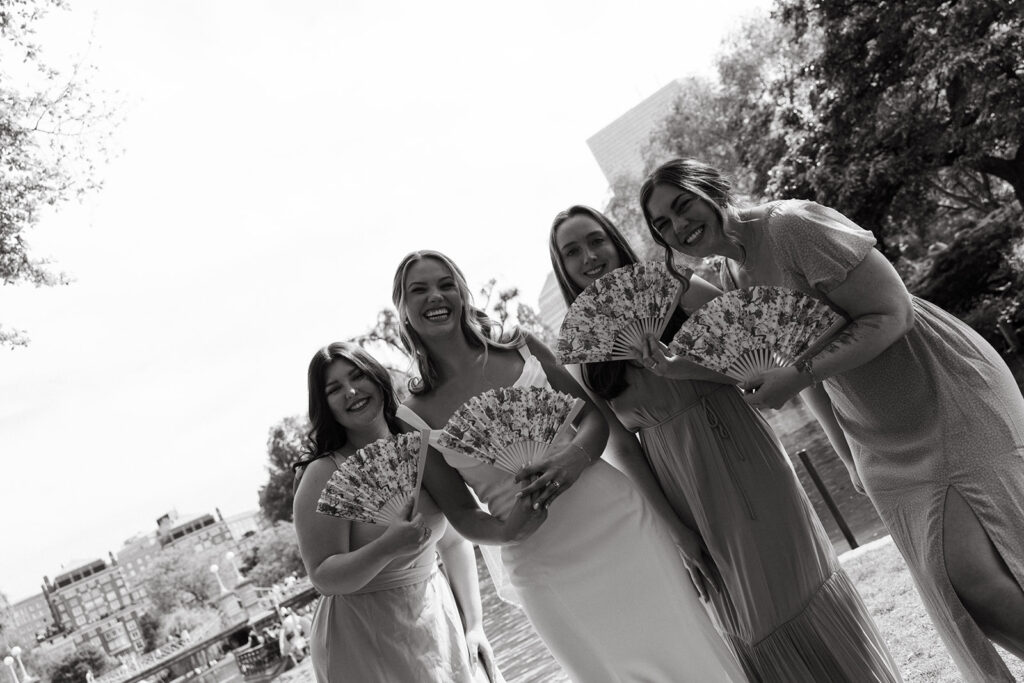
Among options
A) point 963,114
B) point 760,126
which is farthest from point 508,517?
point 760,126

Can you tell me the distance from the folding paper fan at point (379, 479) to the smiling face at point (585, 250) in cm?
82

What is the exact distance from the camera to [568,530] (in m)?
2.73

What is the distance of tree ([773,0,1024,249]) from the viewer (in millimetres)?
10242

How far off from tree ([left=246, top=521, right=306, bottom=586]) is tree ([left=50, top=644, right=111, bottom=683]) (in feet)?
63.6

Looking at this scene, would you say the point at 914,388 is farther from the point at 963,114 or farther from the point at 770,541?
the point at 963,114

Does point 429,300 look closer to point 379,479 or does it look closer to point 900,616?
point 379,479

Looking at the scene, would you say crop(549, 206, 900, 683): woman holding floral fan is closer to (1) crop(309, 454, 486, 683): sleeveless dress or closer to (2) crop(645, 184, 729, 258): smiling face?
(2) crop(645, 184, 729, 258): smiling face

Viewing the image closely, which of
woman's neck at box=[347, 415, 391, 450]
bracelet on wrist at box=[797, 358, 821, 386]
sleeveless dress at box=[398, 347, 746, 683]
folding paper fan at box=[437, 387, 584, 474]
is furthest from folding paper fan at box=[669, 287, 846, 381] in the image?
woman's neck at box=[347, 415, 391, 450]

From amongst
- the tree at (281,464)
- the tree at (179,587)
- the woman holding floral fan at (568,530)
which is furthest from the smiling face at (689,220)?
the tree at (179,587)

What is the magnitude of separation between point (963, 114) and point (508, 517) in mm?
11043

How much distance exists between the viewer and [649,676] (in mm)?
2602

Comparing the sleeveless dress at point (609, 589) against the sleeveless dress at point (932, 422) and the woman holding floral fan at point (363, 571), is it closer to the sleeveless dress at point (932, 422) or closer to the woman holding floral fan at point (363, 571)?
the woman holding floral fan at point (363, 571)

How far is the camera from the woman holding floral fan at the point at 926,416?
240cm

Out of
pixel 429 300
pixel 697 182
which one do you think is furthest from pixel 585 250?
pixel 429 300
